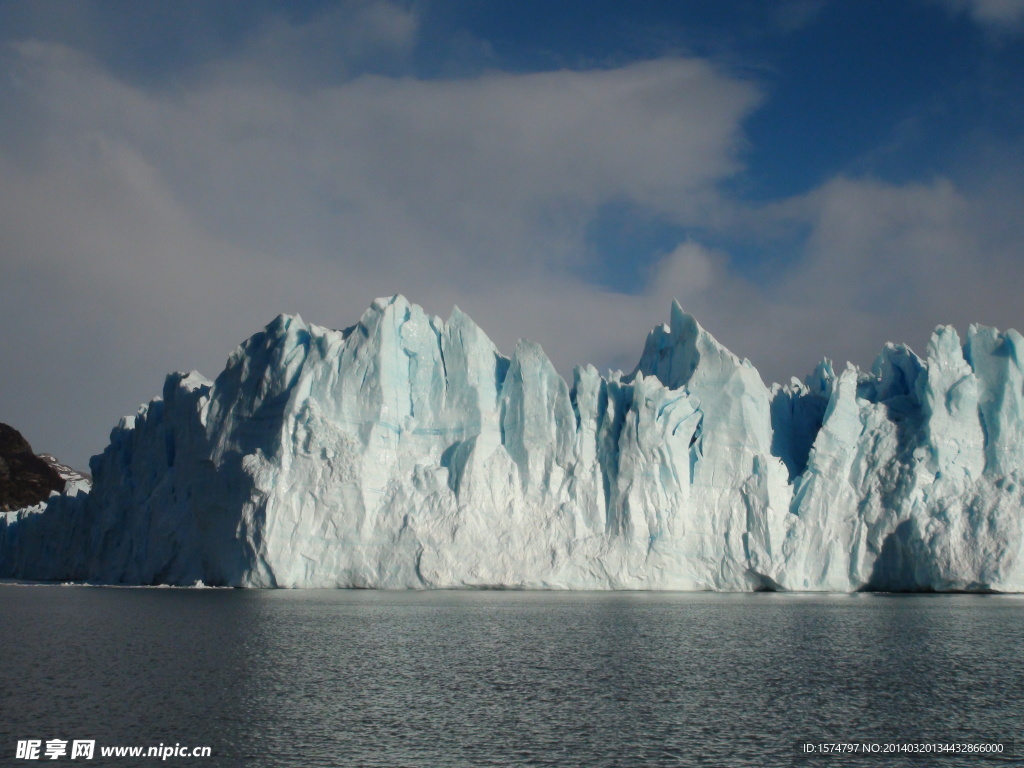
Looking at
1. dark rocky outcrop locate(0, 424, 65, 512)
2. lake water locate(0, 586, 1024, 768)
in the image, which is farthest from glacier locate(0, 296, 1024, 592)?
dark rocky outcrop locate(0, 424, 65, 512)

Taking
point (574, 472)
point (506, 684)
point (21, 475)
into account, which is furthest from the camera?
point (21, 475)

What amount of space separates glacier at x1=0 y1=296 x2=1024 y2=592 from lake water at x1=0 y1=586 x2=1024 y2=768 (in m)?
5.26

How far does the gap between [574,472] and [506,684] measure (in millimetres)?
15884

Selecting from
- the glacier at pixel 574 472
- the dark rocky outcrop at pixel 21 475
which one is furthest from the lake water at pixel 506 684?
the dark rocky outcrop at pixel 21 475

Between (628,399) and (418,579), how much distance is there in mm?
8862

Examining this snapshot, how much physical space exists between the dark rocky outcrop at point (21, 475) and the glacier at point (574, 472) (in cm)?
4485

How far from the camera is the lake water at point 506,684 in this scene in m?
9.14

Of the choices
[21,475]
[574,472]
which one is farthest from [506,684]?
[21,475]

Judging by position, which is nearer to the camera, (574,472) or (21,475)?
(574,472)

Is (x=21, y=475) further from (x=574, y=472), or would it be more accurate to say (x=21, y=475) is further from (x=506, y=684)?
(x=506, y=684)

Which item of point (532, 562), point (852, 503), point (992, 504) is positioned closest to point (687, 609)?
point (532, 562)

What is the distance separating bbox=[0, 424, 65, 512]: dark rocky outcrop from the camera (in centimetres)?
6669

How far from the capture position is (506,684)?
40.2ft

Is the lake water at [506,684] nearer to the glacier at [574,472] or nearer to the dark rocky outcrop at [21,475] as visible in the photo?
the glacier at [574,472]
